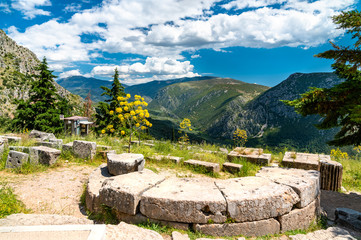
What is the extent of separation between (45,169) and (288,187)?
7378mm

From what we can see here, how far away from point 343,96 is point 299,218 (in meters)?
3.62

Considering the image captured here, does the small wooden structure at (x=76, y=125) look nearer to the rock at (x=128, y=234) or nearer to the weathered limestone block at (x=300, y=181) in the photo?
the rock at (x=128, y=234)

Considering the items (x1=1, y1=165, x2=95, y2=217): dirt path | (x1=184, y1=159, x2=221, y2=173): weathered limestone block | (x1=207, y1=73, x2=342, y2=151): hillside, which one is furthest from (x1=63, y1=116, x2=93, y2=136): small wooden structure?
(x1=207, y1=73, x2=342, y2=151): hillside

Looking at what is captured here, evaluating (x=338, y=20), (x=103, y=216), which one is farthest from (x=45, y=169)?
(x=338, y=20)

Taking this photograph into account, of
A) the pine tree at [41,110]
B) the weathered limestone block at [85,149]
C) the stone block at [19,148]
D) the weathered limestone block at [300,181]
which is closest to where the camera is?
the weathered limestone block at [300,181]

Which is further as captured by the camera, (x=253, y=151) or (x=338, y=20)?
(x=253, y=151)

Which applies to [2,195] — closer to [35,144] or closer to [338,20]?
[35,144]

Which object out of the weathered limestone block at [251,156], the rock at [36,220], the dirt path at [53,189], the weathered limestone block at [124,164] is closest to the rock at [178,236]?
the rock at [36,220]

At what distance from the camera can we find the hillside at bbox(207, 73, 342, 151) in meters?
120

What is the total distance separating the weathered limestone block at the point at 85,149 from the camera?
8.11 m

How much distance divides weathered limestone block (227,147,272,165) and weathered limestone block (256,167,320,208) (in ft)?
8.98

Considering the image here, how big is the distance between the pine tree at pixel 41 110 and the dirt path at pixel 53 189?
16.9 metres

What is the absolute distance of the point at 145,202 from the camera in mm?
3801

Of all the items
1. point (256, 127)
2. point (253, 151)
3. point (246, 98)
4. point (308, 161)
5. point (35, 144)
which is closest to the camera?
point (308, 161)
